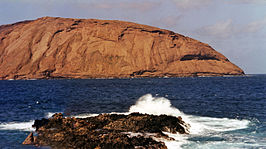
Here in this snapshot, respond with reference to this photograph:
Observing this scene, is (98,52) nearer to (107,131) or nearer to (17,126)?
(17,126)

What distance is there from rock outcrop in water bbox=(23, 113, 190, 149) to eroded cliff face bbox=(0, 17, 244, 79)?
447ft

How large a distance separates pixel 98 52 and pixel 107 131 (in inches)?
5853

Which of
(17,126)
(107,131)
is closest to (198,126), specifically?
(107,131)

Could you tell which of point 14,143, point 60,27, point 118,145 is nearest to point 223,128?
point 118,145

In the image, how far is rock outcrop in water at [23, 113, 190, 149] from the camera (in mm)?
16656

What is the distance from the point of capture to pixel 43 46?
553ft

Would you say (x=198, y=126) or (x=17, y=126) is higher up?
(x=17, y=126)

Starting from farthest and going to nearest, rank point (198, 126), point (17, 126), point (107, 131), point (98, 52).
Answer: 1. point (98, 52)
2. point (17, 126)
3. point (198, 126)
4. point (107, 131)

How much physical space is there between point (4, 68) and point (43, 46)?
26424 millimetres

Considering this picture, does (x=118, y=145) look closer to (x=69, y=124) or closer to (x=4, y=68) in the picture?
(x=69, y=124)

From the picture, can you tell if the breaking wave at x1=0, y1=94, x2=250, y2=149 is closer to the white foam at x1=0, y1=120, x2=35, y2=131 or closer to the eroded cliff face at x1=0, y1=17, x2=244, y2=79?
the white foam at x1=0, y1=120, x2=35, y2=131

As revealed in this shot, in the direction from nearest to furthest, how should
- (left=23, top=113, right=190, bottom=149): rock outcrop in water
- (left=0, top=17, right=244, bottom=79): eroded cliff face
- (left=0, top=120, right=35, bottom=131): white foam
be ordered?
(left=23, top=113, right=190, bottom=149): rock outcrop in water, (left=0, top=120, right=35, bottom=131): white foam, (left=0, top=17, right=244, bottom=79): eroded cliff face

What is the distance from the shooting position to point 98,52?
166000 millimetres

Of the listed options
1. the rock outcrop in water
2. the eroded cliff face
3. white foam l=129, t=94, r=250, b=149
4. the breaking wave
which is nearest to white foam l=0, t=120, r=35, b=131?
the breaking wave
